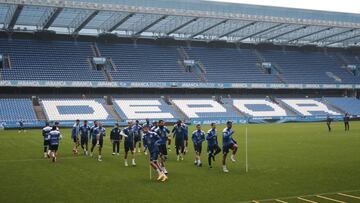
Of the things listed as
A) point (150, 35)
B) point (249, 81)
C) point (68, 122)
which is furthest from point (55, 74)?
point (249, 81)

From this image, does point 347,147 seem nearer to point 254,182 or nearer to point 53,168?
point 254,182

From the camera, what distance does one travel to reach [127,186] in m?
13.5

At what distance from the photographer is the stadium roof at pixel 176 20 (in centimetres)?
4872

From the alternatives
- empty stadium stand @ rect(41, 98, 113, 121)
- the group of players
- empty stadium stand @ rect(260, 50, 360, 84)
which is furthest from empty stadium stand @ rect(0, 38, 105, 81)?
the group of players

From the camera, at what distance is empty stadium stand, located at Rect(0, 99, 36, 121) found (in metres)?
47.1

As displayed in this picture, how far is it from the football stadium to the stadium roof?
162 millimetres

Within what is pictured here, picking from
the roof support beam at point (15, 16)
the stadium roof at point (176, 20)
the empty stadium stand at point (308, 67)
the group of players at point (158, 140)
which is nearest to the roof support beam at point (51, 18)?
the stadium roof at point (176, 20)

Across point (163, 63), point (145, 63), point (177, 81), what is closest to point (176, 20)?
point (177, 81)

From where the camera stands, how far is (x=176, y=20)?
5584cm

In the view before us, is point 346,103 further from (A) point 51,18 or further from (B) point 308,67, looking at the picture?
(A) point 51,18

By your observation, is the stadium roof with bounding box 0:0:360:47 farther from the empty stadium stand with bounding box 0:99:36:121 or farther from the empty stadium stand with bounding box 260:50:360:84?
the empty stadium stand with bounding box 0:99:36:121

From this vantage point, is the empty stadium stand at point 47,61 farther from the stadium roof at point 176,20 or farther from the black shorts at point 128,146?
the black shorts at point 128,146

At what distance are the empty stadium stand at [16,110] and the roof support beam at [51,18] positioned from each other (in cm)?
1026

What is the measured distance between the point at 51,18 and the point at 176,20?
15.8 metres
